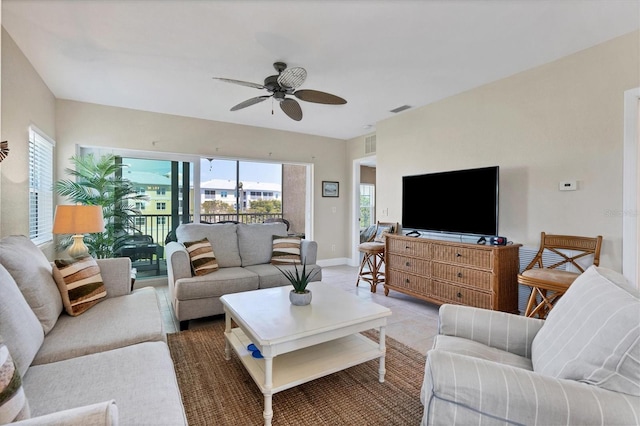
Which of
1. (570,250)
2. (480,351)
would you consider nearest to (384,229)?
(570,250)

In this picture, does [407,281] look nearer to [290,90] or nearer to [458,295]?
[458,295]

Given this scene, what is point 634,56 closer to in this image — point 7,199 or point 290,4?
point 290,4

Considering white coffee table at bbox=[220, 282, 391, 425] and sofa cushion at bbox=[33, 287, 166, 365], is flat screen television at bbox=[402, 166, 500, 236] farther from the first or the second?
sofa cushion at bbox=[33, 287, 166, 365]

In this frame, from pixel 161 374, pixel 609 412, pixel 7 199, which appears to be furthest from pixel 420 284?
pixel 7 199

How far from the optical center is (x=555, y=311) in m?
1.39

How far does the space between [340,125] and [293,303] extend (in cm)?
366

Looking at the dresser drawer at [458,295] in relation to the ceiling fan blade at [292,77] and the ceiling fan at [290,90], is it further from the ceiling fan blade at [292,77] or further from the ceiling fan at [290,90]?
the ceiling fan blade at [292,77]

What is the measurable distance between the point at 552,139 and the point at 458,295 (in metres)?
1.79

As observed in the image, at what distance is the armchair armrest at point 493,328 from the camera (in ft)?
4.94

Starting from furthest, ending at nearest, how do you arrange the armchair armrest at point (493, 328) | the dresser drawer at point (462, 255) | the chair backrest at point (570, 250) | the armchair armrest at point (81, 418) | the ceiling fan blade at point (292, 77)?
the dresser drawer at point (462, 255), the chair backrest at point (570, 250), the ceiling fan blade at point (292, 77), the armchair armrest at point (493, 328), the armchair armrest at point (81, 418)

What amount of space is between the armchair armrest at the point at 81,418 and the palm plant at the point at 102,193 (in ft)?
11.6

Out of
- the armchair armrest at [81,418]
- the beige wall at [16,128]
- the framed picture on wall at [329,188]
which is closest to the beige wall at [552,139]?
the framed picture on wall at [329,188]

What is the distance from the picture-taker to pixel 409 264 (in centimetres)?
371

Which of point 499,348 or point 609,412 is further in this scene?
point 499,348
